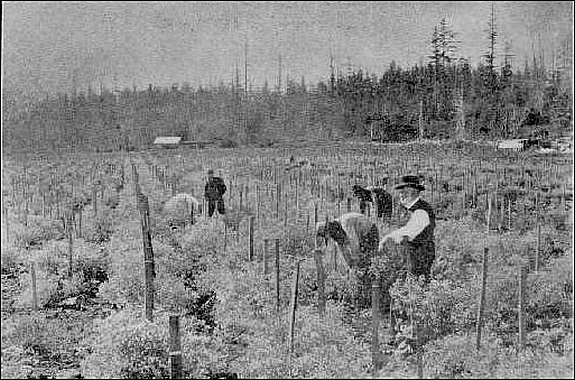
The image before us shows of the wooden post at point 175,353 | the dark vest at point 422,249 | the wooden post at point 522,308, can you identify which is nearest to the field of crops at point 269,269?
the wooden post at point 522,308

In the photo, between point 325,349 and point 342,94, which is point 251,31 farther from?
point 325,349

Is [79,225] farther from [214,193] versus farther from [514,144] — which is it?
[514,144]

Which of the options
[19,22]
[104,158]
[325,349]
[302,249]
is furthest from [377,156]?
[19,22]

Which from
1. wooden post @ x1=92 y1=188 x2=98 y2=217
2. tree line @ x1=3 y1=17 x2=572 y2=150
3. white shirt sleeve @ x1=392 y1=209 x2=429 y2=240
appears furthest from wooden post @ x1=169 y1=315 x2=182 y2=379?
wooden post @ x1=92 y1=188 x2=98 y2=217

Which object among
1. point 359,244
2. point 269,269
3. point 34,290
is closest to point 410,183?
point 359,244

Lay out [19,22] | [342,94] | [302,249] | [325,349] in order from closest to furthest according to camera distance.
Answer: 1. [325,349]
2. [19,22]
3. [342,94]
4. [302,249]

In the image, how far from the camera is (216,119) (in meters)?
6.51

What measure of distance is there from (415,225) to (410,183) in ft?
1.18

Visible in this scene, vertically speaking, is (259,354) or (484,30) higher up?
(484,30)

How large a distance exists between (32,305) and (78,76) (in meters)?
2.10

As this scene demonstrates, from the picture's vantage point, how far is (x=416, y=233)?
5.78 meters

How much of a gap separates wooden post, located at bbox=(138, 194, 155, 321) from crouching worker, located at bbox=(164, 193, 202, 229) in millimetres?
209

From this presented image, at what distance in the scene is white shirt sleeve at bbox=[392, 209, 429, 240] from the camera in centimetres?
579

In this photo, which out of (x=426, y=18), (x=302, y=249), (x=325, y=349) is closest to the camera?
(x=325, y=349)
